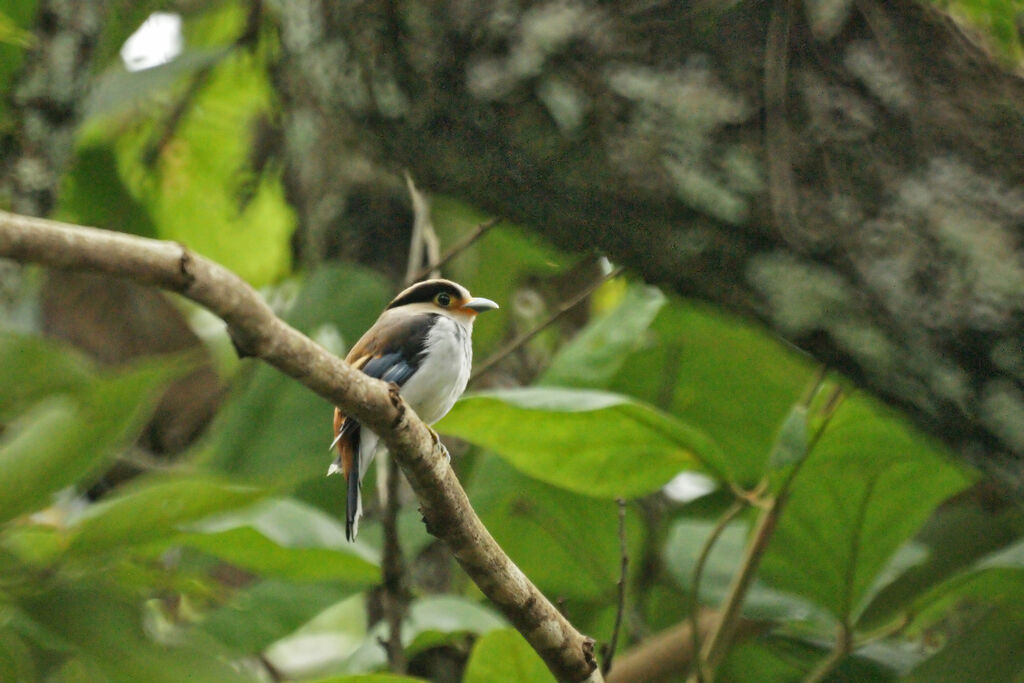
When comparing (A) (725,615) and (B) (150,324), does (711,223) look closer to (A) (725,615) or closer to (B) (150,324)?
(A) (725,615)

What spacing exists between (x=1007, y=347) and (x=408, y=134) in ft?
2.82

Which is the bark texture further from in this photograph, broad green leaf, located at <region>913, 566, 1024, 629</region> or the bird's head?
broad green leaf, located at <region>913, 566, 1024, 629</region>

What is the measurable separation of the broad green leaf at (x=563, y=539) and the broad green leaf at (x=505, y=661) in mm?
890

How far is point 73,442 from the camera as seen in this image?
161 cm

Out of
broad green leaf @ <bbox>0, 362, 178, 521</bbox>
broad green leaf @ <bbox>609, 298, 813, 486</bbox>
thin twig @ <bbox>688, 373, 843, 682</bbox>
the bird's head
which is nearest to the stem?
thin twig @ <bbox>688, 373, 843, 682</bbox>

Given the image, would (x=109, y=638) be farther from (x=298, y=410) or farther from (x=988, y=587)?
(x=988, y=587)

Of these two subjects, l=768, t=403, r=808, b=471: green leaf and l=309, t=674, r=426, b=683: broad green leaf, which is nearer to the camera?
l=309, t=674, r=426, b=683: broad green leaf

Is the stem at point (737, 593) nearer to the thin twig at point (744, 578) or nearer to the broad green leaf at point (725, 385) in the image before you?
the thin twig at point (744, 578)

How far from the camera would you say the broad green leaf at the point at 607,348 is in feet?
7.97

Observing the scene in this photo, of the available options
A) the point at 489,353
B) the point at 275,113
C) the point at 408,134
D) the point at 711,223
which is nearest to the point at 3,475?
the point at 408,134

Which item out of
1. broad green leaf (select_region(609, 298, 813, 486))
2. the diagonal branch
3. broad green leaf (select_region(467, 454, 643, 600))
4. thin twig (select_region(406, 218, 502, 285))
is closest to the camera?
the diagonal branch

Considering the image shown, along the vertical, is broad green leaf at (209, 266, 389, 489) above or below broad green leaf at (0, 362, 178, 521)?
below

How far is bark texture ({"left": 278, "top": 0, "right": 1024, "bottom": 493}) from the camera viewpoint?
1.44m

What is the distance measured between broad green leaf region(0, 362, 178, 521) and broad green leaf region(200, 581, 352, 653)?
2.96ft
